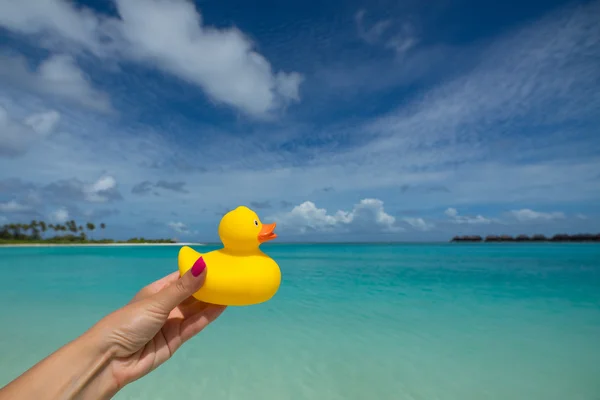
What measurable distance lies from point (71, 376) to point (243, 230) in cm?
119

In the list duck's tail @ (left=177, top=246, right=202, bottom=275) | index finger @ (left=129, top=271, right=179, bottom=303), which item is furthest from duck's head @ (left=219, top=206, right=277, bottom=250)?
index finger @ (left=129, top=271, right=179, bottom=303)

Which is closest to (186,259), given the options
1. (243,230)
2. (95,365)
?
(243,230)

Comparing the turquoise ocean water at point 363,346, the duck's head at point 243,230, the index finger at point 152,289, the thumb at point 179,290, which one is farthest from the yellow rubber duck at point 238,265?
the turquoise ocean water at point 363,346

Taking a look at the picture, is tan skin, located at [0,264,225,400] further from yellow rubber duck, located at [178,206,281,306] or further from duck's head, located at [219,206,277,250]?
duck's head, located at [219,206,277,250]

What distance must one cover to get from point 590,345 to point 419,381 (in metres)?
4.40

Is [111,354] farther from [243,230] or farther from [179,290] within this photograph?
[243,230]

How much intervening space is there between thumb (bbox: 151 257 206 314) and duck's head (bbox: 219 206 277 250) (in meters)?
0.35

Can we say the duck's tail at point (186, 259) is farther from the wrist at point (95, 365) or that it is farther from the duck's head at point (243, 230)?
the wrist at point (95, 365)

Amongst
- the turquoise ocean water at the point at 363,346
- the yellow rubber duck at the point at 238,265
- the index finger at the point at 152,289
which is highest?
the yellow rubber duck at the point at 238,265

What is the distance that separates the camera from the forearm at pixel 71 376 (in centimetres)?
146

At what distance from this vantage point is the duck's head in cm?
220

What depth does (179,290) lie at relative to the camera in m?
1.91

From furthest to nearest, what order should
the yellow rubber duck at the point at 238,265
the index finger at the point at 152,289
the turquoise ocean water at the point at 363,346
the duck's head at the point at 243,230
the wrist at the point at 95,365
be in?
the turquoise ocean water at the point at 363,346, the index finger at the point at 152,289, the duck's head at the point at 243,230, the yellow rubber duck at the point at 238,265, the wrist at the point at 95,365

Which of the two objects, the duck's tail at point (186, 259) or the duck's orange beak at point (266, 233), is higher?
the duck's orange beak at point (266, 233)
